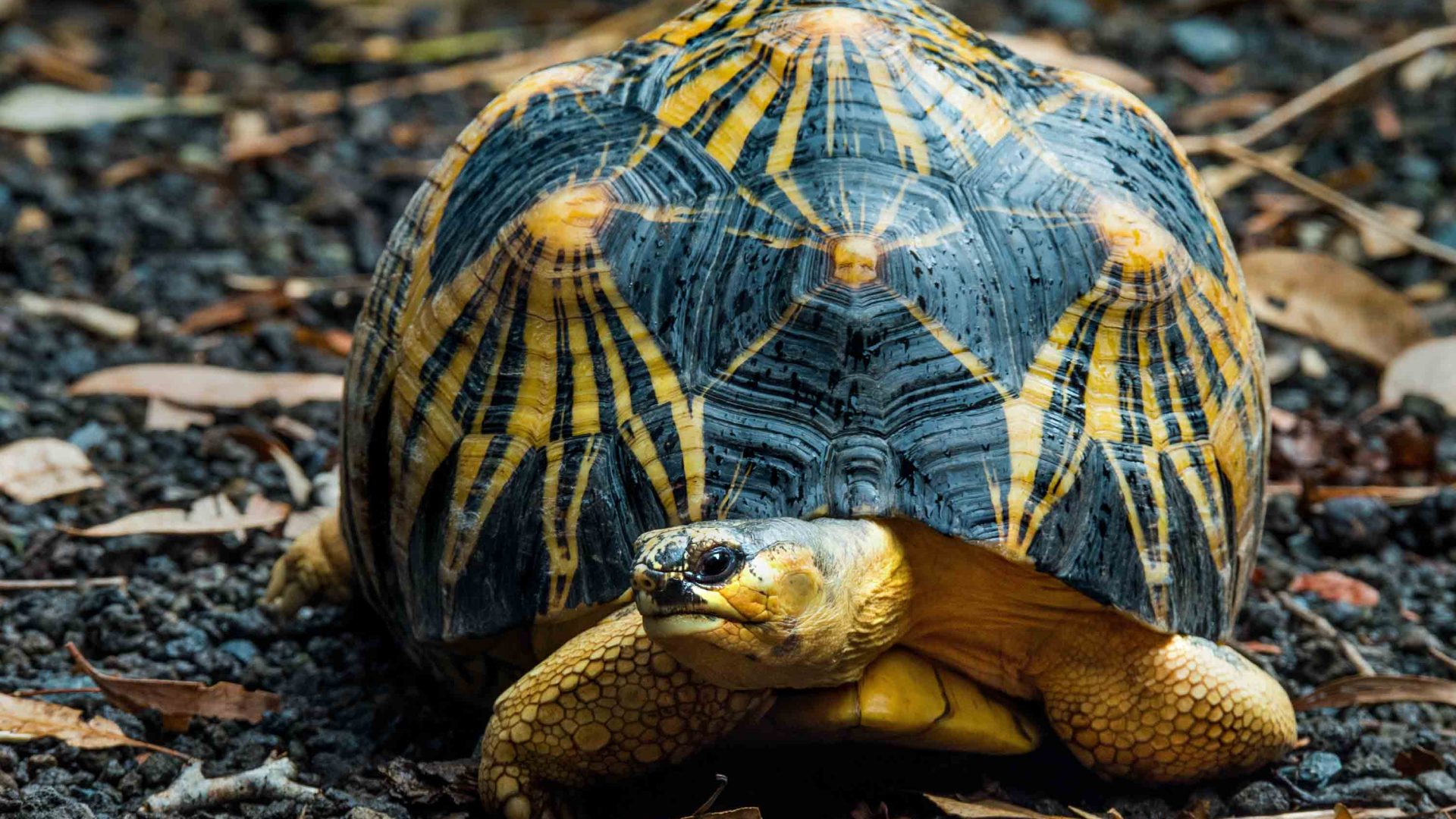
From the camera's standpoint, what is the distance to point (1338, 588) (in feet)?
13.5

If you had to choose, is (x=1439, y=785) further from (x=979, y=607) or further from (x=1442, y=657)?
(x=979, y=607)

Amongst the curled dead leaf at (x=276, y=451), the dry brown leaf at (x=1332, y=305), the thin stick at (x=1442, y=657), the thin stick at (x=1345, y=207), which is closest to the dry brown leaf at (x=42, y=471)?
the curled dead leaf at (x=276, y=451)

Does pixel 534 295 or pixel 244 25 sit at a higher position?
pixel 244 25

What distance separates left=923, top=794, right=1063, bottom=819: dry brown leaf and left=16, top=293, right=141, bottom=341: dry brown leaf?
3567 mm

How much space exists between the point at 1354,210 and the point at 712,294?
13.1 feet

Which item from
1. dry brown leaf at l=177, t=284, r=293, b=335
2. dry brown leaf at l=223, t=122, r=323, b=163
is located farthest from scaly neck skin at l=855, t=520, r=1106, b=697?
dry brown leaf at l=223, t=122, r=323, b=163

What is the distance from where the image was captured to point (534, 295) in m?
3.01

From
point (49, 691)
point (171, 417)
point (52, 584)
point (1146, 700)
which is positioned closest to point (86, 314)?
point (171, 417)

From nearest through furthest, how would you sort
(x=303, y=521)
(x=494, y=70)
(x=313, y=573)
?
(x=313, y=573) < (x=303, y=521) < (x=494, y=70)

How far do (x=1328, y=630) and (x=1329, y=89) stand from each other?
3581mm

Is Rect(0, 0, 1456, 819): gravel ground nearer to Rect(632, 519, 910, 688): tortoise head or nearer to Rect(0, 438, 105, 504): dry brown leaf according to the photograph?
Rect(0, 438, 105, 504): dry brown leaf

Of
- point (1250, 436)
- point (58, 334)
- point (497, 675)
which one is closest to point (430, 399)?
point (497, 675)

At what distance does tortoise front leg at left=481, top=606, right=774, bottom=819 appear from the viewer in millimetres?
2754

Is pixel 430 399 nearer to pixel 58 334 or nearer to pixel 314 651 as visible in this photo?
pixel 314 651
